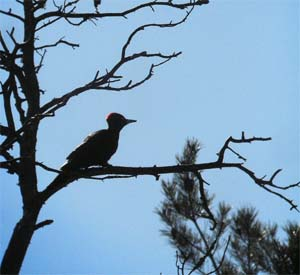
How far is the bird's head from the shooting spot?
4770 millimetres

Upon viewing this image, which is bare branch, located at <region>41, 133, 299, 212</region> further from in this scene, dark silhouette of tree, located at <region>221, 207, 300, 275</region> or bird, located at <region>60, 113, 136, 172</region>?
dark silhouette of tree, located at <region>221, 207, 300, 275</region>

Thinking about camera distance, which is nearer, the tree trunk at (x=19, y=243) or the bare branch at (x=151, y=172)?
the tree trunk at (x=19, y=243)

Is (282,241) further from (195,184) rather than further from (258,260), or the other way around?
(195,184)

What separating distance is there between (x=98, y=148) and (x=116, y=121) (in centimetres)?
56

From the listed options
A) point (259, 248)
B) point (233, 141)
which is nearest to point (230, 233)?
point (259, 248)

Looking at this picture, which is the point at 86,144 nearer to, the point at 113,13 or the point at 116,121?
the point at 116,121

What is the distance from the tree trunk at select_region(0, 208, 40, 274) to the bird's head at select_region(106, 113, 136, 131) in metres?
2.34

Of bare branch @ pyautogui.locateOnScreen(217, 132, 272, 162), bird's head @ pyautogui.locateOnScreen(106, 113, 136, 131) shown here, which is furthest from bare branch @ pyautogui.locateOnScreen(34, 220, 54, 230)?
bird's head @ pyautogui.locateOnScreen(106, 113, 136, 131)

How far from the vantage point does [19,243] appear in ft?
7.69

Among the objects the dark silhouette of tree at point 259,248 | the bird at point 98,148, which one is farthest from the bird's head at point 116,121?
the dark silhouette of tree at point 259,248

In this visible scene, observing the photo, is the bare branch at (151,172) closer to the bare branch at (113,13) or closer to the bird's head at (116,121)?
the bare branch at (113,13)

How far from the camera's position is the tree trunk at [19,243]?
229 cm

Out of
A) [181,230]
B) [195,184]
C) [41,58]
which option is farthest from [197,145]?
[41,58]

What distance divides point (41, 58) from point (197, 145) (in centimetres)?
270
